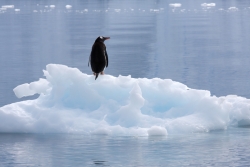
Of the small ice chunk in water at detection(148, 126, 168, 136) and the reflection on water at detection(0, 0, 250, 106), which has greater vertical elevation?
the small ice chunk in water at detection(148, 126, 168, 136)

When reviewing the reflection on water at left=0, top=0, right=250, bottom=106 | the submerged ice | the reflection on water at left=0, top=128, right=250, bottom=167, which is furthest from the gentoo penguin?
the reflection on water at left=0, top=0, right=250, bottom=106

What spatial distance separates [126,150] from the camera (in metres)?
9.07

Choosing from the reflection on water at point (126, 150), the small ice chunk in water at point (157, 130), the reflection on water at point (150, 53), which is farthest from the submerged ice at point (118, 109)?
the reflection on water at point (150, 53)

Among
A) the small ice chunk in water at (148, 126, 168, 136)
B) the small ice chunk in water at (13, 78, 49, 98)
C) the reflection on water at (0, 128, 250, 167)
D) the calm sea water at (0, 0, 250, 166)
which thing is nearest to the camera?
the reflection on water at (0, 128, 250, 167)

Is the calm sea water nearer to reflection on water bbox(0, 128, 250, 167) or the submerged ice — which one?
reflection on water bbox(0, 128, 250, 167)

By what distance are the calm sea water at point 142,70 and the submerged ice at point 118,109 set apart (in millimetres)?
246

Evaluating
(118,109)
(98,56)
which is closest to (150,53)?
(98,56)

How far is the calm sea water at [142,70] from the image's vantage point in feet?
28.6

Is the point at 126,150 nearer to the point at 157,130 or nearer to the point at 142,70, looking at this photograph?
the point at 157,130

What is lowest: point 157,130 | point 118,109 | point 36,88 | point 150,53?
point 150,53

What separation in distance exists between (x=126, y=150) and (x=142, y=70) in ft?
31.2

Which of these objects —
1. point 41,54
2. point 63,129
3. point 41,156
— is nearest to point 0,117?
point 63,129

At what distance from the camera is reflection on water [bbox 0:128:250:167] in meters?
8.46

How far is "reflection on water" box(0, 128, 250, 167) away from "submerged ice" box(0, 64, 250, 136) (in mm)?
229
